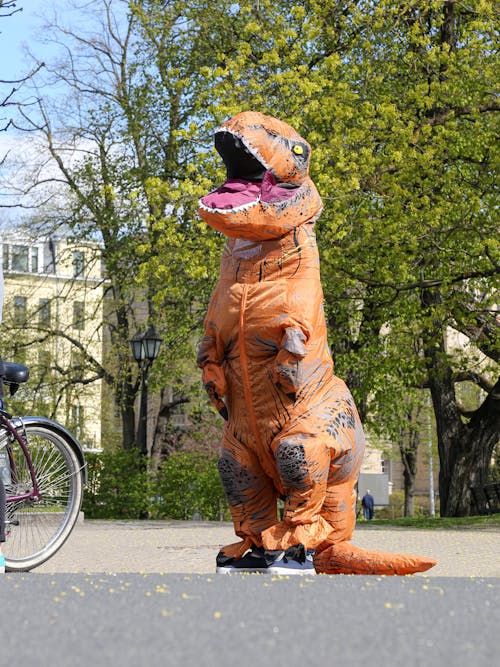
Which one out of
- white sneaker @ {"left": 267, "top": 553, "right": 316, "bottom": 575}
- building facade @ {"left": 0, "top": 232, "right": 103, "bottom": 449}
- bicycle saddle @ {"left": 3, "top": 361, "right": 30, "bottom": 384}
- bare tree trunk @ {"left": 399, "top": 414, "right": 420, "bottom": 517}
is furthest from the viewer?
bare tree trunk @ {"left": 399, "top": 414, "right": 420, "bottom": 517}

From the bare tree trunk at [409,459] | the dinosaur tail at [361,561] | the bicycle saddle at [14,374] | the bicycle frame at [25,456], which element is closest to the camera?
the dinosaur tail at [361,561]

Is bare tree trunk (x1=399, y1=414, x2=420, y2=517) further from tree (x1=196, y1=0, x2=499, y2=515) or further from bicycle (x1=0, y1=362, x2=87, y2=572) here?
bicycle (x1=0, y1=362, x2=87, y2=572)

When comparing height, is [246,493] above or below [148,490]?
above

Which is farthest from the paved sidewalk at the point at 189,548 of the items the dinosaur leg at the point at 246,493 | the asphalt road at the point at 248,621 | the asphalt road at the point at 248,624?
the asphalt road at the point at 248,624

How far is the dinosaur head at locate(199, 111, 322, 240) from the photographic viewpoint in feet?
16.2

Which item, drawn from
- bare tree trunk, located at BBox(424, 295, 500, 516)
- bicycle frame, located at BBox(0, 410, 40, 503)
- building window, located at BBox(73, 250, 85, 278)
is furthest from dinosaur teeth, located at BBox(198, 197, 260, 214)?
building window, located at BBox(73, 250, 85, 278)

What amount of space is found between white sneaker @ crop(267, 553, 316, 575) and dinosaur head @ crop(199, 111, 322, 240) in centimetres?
163

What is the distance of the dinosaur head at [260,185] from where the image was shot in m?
4.95

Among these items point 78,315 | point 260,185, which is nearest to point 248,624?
point 260,185

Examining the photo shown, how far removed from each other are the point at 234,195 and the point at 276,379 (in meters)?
0.98

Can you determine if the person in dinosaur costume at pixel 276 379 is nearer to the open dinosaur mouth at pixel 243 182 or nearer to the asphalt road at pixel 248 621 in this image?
the open dinosaur mouth at pixel 243 182

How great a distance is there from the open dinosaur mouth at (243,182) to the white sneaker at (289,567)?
1.77 metres

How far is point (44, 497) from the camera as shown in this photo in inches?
253

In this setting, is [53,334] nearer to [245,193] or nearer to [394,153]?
[394,153]
